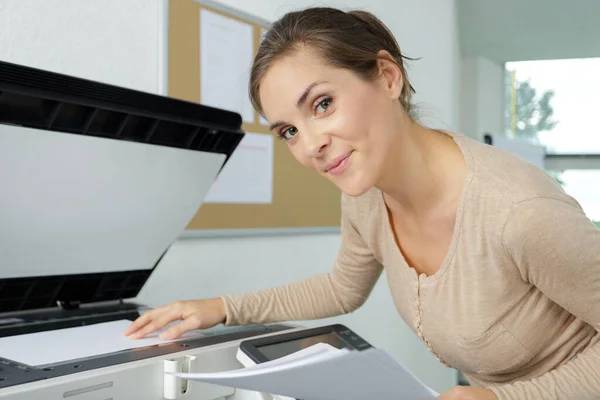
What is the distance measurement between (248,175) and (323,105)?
87 cm

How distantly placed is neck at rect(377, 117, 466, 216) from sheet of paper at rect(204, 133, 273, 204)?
693 mm

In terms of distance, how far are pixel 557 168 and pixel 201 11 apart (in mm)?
3398

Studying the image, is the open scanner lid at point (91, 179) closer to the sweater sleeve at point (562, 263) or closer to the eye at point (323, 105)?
the eye at point (323, 105)

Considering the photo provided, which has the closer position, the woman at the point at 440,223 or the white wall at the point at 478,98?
the woman at the point at 440,223

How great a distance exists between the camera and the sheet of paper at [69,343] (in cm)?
80

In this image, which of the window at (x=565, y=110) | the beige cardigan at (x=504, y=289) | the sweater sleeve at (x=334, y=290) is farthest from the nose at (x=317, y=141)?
the window at (x=565, y=110)

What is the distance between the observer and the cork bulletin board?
5.03ft

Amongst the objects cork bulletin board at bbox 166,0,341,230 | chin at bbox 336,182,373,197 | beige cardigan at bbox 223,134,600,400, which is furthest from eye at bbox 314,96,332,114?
cork bulletin board at bbox 166,0,341,230

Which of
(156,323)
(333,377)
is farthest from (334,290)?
(333,377)

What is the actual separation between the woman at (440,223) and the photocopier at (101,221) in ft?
0.42

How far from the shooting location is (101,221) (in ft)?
3.34

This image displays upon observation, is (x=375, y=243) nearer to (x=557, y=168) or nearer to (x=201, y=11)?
(x=201, y=11)

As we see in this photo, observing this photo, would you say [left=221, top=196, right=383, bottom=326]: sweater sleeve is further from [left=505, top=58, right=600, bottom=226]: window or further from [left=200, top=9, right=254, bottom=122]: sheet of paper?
[left=505, top=58, right=600, bottom=226]: window

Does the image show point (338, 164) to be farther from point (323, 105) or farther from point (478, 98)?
point (478, 98)
